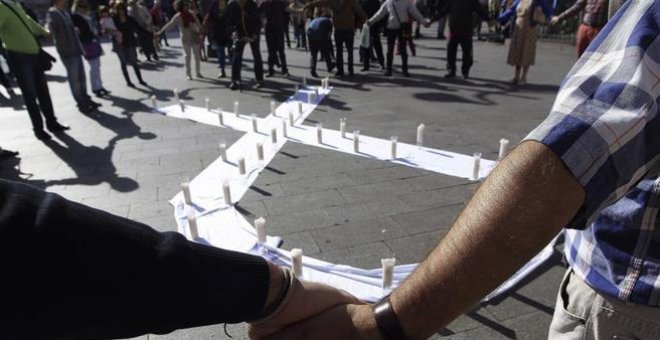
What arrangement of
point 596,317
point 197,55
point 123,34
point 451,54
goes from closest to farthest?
point 596,317 < point 451,54 < point 123,34 < point 197,55

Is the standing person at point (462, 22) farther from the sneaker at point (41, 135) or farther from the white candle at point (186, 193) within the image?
the sneaker at point (41, 135)

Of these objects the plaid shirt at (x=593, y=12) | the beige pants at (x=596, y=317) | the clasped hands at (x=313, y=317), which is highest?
the plaid shirt at (x=593, y=12)

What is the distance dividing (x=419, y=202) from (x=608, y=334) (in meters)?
3.01

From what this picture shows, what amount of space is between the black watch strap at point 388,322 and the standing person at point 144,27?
44.2ft

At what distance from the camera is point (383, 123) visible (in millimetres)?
6906

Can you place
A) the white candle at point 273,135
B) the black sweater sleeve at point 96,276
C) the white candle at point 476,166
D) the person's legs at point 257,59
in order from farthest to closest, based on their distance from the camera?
the person's legs at point 257,59 < the white candle at point 273,135 < the white candle at point 476,166 < the black sweater sleeve at point 96,276

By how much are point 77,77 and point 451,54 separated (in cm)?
779

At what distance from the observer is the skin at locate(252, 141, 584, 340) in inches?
30.7

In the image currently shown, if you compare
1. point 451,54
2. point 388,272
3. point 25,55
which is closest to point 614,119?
point 388,272

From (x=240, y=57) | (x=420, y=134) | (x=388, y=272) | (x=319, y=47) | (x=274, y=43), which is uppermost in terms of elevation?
(x=274, y=43)

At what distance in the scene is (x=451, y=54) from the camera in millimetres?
9867

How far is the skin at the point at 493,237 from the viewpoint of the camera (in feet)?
2.56

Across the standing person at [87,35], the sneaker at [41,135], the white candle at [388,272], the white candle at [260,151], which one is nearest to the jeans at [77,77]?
the standing person at [87,35]

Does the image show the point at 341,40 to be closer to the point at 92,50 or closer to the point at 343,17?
the point at 343,17
